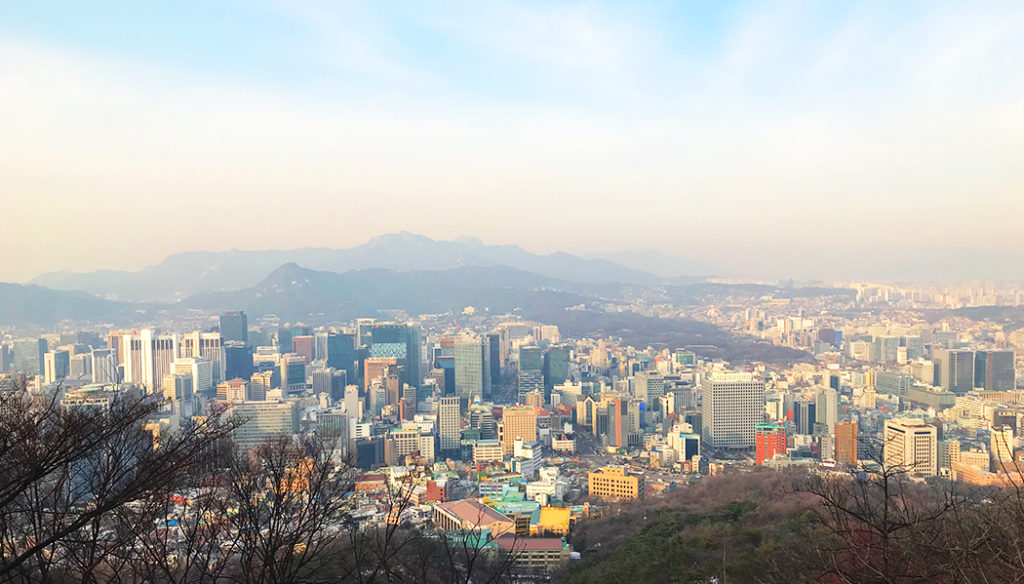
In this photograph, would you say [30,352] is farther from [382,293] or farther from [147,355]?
[382,293]

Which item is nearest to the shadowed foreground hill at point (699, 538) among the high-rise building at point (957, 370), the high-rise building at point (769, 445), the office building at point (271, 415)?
the high-rise building at point (769, 445)

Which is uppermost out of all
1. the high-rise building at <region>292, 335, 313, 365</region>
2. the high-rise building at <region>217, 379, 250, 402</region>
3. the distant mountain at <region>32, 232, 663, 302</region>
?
the distant mountain at <region>32, 232, 663, 302</region>

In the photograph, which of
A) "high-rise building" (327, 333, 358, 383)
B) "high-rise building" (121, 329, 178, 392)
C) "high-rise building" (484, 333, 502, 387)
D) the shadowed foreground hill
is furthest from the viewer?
"high-rise building" (327, 333, 358, 383)

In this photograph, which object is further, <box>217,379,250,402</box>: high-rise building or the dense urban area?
<box>217,379,250,402</box>: high-rise building

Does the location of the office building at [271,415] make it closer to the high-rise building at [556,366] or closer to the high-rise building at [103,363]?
the high-rise building at [103,363]

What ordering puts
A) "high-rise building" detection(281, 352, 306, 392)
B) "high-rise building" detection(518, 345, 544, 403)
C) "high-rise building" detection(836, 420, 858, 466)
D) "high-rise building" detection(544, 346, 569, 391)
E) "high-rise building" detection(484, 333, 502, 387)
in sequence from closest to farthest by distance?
"high-rise building" detection(836, 420, 858, 466) → "high-rise building" detection(281, 352, 306, 392) → "high-rise building" detection(518, 345, 544, 403) → "high-rise building" detection(544, 346, 569, 391) → "high-rise building" detection(484, 333, 502, 387)

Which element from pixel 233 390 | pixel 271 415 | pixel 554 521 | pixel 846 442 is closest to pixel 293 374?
pixel 233 390

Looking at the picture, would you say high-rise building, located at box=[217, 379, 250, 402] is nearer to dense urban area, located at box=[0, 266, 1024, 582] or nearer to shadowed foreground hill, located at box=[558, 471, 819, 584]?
dense urban area, located at box=[0, 266, 1024, 582]

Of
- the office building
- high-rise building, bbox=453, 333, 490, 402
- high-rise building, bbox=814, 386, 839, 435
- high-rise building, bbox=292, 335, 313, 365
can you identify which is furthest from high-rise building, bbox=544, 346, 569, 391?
the office building
